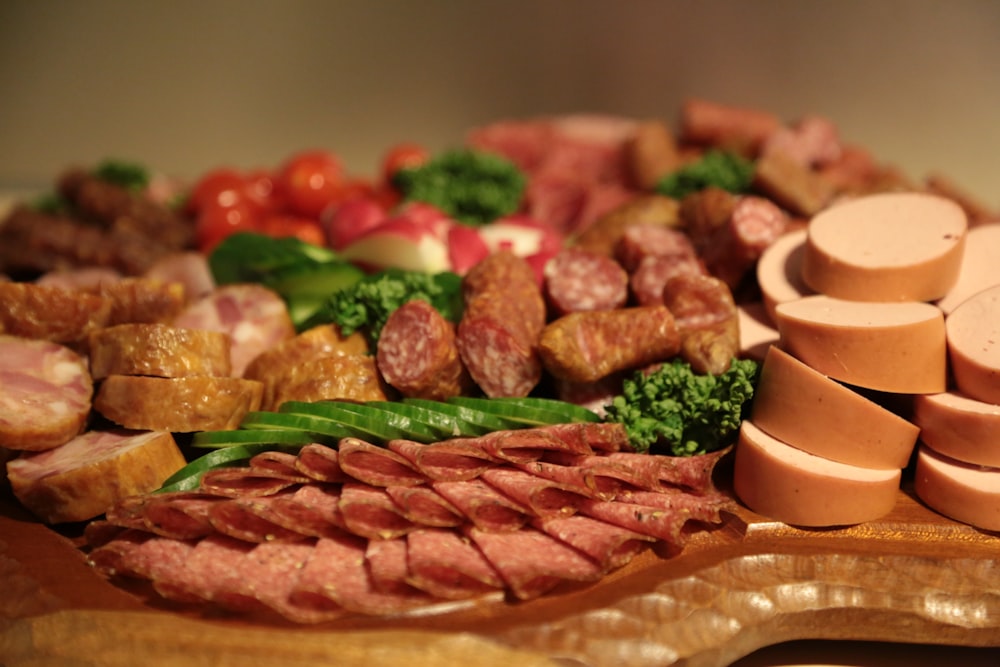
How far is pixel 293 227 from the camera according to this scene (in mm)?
5121

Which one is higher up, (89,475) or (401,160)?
(401,160)

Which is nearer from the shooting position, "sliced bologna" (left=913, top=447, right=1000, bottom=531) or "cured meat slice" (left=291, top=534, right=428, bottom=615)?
"cured meat slice" (left=291, top=534, right=428, bottom=615)

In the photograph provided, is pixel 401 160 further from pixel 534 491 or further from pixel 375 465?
pixel 534 491

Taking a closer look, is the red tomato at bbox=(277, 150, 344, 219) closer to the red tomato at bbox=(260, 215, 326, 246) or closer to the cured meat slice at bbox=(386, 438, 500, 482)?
the red tomato at bbox=(260, 215, 326, 246)

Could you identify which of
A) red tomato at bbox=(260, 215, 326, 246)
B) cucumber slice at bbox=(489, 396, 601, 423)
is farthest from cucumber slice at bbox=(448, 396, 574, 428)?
red tomato at bbox=(260, 215, 326, 246)

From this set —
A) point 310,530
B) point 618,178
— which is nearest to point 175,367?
point 310,530

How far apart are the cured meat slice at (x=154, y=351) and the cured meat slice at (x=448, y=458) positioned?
804 mm

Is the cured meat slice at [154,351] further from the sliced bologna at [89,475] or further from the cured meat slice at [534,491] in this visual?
the cured meat slice at [534,491]

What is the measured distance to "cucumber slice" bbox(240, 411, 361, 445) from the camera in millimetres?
2338

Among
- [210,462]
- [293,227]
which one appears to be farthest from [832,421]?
[293,227]

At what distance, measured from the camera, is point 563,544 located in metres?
2.10

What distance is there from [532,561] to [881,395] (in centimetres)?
138

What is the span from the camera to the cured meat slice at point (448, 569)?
193 centimetres

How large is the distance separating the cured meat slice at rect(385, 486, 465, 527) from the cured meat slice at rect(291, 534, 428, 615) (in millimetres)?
192
